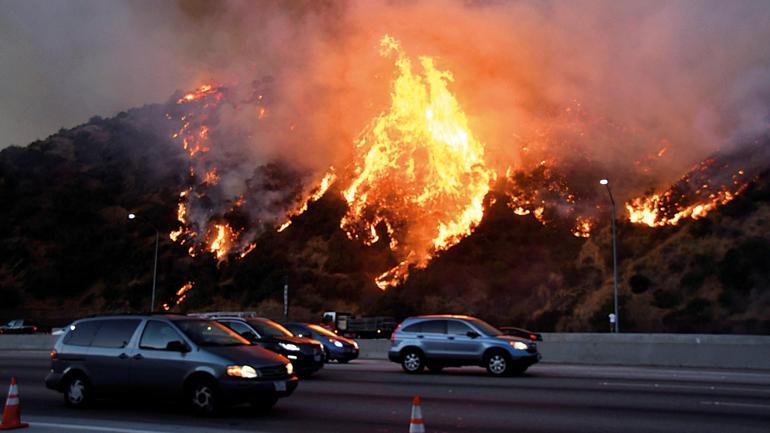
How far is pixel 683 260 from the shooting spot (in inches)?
1866

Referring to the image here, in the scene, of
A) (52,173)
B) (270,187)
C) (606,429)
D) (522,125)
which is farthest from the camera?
(52,173)

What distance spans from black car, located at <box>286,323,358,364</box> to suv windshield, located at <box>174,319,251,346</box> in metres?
10.0

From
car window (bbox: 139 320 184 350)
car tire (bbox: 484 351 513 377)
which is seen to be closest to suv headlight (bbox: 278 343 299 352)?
car tire (bbox: 484 351 513 377)

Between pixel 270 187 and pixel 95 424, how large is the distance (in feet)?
226

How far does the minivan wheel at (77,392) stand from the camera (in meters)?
11.9

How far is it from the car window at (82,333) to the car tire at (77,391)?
1.90ft

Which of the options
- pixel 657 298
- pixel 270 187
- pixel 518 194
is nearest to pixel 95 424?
pixel 657 298

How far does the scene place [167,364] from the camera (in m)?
11.1

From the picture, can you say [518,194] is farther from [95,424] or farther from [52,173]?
[52,173]

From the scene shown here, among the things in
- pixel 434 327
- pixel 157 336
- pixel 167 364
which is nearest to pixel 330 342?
pixel 434 327

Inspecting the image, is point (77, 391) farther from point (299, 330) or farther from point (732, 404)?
point (732, 404)

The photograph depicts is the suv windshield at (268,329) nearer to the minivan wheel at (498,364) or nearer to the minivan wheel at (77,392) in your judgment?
the minivan wheel at (498,364)

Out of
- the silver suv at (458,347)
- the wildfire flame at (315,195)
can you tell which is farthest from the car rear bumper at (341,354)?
the wildfire flame at (315,195)

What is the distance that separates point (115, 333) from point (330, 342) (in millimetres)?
10709
